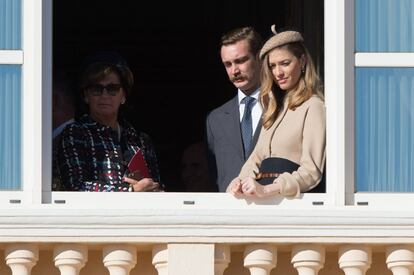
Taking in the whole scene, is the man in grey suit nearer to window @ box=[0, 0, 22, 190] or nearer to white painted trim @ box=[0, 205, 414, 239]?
white painted trim @ box=[0, 205, 414, 239]

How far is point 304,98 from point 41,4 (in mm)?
1841

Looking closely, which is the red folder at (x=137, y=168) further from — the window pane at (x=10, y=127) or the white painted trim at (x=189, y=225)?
the window pane at (x=10, y=127)

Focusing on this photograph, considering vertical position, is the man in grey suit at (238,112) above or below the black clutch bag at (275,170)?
above

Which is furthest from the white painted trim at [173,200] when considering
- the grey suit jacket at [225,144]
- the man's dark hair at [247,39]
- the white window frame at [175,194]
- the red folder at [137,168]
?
the man's dark hair at [247,39]

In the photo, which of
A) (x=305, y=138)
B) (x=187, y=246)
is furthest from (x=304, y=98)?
(x=187, y=246)

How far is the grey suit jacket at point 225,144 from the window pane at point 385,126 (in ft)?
2.68

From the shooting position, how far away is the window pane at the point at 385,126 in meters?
14.8

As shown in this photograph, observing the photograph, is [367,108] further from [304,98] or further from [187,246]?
[187,246]

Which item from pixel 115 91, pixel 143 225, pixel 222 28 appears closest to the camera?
pixel 143 225

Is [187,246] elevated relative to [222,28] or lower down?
lower down

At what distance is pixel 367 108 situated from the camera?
48.6ft

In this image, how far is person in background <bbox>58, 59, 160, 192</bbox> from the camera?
14977 millimetres

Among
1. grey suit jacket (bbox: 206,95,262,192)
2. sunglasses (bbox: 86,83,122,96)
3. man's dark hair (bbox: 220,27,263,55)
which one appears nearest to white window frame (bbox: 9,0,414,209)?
grey suit jacket (bbox: 206,95,262,192)

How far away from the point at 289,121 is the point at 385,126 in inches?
25.1
